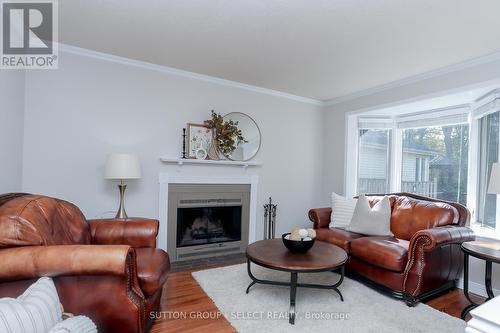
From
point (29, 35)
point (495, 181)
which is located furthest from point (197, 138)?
point (495, 181)

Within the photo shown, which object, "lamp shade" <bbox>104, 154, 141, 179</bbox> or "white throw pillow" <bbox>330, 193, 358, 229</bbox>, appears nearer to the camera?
"lamp shade" <bbox>104, 154, 141, 179</bbox>

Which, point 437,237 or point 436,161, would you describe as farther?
point 436,161

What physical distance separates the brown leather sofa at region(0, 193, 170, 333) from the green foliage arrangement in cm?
213

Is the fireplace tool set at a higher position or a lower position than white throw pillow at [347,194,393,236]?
lower

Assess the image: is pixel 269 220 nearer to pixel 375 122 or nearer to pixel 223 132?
pixel 223 132

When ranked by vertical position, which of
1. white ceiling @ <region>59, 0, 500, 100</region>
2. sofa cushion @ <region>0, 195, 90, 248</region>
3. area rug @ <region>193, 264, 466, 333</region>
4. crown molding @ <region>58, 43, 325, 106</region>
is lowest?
area rug @ <region>193, 264, 466, 333</region>

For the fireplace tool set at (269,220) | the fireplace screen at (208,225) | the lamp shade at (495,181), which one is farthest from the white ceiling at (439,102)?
the fireplace screen at (208,225)

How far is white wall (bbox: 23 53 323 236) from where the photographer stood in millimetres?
2771

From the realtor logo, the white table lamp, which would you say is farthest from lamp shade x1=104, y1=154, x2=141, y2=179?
the realtor logo

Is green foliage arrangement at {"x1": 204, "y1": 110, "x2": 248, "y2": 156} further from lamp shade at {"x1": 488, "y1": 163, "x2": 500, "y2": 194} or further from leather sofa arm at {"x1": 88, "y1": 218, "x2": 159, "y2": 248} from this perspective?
lamp shade at {"x1": 488, "y1": 163, "x2": 500, "y2": 194}

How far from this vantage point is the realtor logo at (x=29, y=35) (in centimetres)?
218

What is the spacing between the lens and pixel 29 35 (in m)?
2.56

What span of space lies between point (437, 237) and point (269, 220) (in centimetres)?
219

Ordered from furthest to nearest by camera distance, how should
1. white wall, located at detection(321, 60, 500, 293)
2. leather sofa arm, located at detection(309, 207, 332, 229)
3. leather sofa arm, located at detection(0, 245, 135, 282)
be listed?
leather sofa arm, located at detection(309, 207, 332, 229) < white wall, located at detection(321, 60, 500, 293) < leather sofa arm, located at detection(0, 245, 135, 282)
